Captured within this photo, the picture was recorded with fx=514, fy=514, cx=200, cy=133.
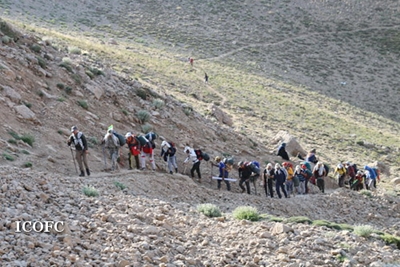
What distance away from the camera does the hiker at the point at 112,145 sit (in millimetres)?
15805

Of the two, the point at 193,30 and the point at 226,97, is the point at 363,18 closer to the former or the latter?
the point at 193,30

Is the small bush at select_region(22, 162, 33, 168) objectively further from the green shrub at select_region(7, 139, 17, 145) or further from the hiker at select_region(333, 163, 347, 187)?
the hiker at select_region(333, 163, 347, 187)

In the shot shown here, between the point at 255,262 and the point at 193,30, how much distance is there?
173 ft

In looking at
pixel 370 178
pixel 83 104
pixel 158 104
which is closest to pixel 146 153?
pixel 83 104

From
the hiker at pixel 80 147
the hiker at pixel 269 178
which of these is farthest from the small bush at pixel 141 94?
the hiker at pixel 80 147

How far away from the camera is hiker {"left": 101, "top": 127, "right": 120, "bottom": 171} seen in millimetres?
15805

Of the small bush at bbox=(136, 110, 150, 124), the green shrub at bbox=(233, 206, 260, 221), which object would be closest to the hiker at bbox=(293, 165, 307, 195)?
the small bush at bbox=(136, 110, 150, 124)

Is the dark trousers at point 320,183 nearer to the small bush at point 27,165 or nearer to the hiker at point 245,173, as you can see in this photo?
the hiker at point 245,173

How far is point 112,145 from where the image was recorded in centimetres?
1581

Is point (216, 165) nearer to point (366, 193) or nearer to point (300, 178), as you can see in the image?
point (300, 178)

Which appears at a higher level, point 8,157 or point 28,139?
point 28,139

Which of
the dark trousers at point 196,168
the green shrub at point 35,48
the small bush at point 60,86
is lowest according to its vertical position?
the dark trousers at point 196,168

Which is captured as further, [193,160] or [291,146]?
[291,146]

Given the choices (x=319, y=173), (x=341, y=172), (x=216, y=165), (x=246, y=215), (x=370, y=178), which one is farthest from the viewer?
(x=370, y=178)
